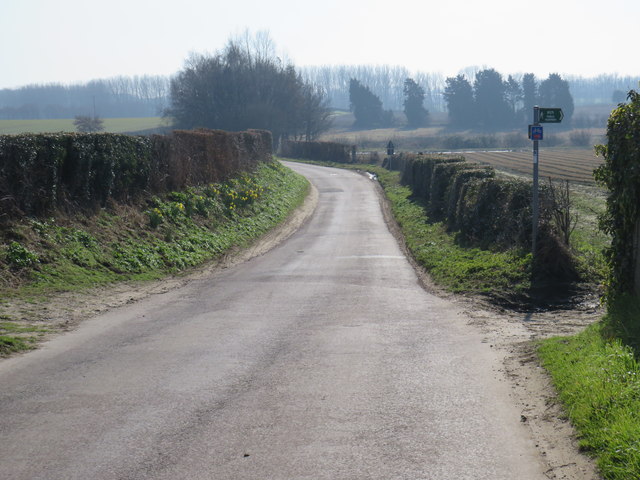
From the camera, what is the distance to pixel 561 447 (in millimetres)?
6152

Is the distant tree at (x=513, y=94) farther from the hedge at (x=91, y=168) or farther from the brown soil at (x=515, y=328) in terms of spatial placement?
the brown soil at (x=515, y=328)

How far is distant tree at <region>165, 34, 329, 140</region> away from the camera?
272 ft

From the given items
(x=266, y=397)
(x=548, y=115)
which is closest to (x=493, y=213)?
(x=548, y=115)

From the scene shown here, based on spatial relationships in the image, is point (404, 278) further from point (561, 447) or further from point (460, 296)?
point (561, 447)

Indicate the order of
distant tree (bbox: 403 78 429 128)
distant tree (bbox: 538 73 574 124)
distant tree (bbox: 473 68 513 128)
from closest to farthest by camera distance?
distant tree (bbox: 538 73 574 124) < distant tree (bbox: 473 68 513 128) < distant tree (bbox: 403 78 429 128)

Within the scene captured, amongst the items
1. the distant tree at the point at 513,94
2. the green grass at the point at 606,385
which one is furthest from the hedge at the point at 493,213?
the distant tree at the point at 513,94

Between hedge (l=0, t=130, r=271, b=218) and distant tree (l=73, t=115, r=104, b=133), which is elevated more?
distant tree (l=73, t=115, r=104, b=133)

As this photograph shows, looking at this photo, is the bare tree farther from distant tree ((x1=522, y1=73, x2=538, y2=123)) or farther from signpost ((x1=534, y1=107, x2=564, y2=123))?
distant tree ((x1=522, y1=73, x2=538, y2=123))

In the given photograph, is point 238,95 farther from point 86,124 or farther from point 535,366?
point 535,366

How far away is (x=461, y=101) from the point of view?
14262cm

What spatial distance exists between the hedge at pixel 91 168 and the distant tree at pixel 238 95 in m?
54.1

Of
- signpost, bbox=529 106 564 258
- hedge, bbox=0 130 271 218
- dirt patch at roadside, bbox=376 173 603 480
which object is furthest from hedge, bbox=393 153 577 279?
hedge, bbox=0 130 271 218

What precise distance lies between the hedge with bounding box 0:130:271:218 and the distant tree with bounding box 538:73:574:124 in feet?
395

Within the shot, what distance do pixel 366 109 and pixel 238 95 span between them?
74.5m
